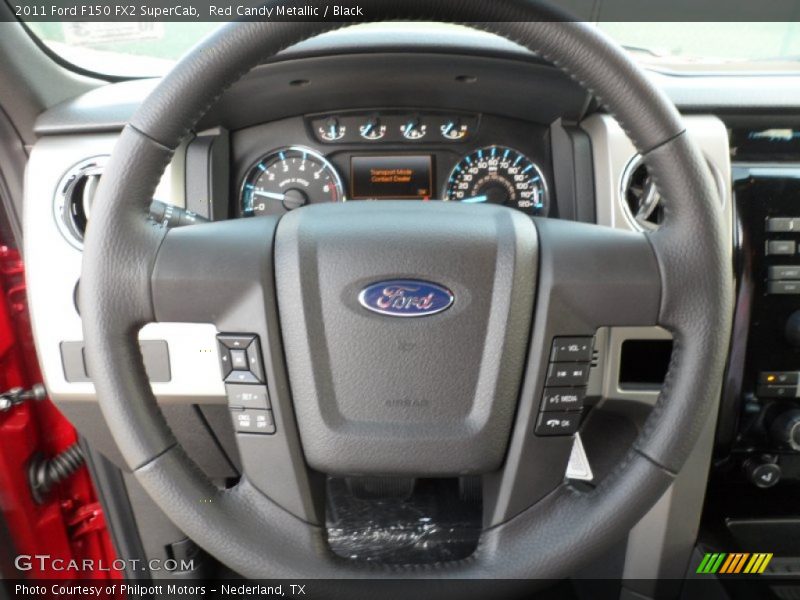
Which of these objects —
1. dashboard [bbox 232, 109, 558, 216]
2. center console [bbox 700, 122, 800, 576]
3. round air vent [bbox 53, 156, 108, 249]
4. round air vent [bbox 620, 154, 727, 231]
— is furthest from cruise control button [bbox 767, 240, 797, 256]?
round air vent [bbox 53, 156, 108, 249]

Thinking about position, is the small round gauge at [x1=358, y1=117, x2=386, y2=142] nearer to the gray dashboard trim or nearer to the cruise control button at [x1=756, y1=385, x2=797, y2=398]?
the gray dashboard trim

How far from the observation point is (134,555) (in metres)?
1.51

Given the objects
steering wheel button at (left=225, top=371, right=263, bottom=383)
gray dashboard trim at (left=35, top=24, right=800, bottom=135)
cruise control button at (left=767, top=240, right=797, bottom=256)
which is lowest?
steering wheel button at (left=225, top=371, right=263, bottom=383)

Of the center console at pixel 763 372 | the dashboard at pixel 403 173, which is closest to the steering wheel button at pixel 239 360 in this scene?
the dashboard at pixel 403 173

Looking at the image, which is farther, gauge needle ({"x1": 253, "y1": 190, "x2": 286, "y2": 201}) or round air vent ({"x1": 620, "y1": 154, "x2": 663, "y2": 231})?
gauge needle ({"x1": 253, "y1": 190, "x2": 286, "y2": 201})

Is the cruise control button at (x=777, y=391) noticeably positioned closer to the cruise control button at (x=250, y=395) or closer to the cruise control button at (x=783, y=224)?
the cruise control button at (x=783, y=224)

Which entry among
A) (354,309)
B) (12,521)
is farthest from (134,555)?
(354,309)

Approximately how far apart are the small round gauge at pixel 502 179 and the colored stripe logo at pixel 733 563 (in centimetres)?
76

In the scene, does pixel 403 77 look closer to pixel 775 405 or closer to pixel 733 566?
pixel 775 405

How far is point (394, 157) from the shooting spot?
1.38 metres

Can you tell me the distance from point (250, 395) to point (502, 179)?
74 cm

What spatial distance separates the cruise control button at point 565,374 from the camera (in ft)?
2.83

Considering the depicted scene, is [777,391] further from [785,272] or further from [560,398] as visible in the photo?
[560,398]

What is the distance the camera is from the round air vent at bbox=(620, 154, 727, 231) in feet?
3.86
